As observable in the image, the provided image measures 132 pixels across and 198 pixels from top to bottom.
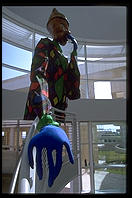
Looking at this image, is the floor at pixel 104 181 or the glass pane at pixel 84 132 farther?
the glass pane at pixel 84 132

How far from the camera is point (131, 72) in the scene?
61cm

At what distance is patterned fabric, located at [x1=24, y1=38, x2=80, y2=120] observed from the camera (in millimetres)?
1500

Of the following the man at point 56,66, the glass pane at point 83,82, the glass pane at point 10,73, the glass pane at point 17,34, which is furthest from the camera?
the glass pane at point 83,82

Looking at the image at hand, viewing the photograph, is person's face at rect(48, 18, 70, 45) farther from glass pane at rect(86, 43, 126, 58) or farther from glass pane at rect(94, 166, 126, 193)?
glass pane at rect(86, 43, 126, 58)

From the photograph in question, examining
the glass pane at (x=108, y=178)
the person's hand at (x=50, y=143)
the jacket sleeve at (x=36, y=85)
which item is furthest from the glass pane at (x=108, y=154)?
the person's hand at (x=50, y=143)

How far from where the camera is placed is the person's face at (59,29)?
6.83 ft

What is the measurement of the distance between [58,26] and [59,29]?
34mm

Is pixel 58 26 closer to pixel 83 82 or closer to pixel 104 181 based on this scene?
pixel 83 82

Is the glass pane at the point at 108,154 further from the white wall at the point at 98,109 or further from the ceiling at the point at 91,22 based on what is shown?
the ceiling at the point at 91,22

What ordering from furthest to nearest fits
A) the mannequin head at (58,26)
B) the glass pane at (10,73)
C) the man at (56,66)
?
the glass pane at (10,73) < the mannequin head at (58,26) < the man at (56,66)

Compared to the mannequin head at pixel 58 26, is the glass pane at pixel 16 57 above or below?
above

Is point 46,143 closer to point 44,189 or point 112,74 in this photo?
point 44,189

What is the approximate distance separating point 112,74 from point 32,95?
19.9 feet

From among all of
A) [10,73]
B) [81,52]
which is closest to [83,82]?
[81,52]
